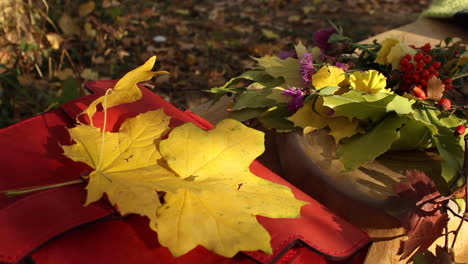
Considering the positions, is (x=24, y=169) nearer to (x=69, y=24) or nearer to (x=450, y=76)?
(x=450, y=76)

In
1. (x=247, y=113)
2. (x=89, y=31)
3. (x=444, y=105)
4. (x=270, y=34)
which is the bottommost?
(x=270, y=34)

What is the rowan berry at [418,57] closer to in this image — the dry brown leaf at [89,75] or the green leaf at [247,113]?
the green leaf at [247,113]

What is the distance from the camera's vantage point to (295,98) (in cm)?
99

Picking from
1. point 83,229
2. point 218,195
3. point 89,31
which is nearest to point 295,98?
point 218,195

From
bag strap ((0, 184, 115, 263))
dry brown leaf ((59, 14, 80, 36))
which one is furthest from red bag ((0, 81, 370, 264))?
dry brown leaf ((59, 14, 80, 36))

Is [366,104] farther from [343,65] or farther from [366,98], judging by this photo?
[343,65]

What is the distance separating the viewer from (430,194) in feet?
2.59

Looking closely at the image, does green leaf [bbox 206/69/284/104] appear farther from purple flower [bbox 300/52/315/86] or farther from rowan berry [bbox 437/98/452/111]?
rowan berry [bbox 437/98/452/111]

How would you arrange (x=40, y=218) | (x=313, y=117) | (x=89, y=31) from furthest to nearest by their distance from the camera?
(x=89, y=31) → (x=313, y=117) → (x=40, y=218)

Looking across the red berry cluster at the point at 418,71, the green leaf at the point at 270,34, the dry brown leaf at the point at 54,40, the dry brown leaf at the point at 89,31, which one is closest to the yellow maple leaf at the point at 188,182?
the red berry cluster at the point at 418,71

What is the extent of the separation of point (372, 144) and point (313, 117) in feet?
0.44

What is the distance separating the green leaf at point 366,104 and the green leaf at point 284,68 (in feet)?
0.60

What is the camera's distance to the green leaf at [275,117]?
1035 mm

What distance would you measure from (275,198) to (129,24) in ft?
7.42
